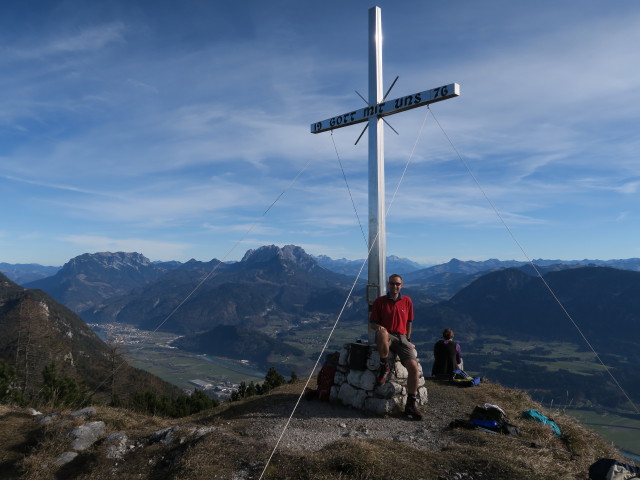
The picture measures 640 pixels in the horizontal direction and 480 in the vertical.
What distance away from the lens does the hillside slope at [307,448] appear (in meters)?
7.12

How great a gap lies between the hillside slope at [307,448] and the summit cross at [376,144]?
13.7 ft

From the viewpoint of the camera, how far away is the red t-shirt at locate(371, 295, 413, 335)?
11.0 m

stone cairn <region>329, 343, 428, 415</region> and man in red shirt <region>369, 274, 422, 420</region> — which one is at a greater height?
man in red shirt <region>369, 274, 422, 420</region>

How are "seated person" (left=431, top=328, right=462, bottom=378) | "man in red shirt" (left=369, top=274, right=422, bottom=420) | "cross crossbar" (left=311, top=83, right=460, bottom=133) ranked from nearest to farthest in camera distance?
"man in red shirt" (left=369, top=274, right=422, bottom=420), "cross crossbar" (left=311, top=83, right=460, bottom=133), "seated person" (left=431, top=328, right=462, bottom=378)

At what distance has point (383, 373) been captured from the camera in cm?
1112

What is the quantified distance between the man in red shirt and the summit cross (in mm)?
1437

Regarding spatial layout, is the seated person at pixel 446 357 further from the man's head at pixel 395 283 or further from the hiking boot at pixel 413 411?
the man's head at pixel 395 283

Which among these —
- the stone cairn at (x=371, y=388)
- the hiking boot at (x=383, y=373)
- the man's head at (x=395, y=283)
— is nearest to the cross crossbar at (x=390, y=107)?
the man's head at (x=395, y=283)

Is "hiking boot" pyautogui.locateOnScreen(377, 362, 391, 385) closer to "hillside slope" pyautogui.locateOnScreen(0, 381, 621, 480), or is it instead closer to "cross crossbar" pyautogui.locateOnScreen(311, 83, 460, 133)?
"hillside slope" pyautogui.locateOnScreen(0, 381, 621, 480)

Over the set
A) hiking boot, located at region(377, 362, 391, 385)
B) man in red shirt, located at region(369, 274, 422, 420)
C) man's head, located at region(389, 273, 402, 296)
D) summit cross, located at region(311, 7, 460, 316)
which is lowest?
hiking boot, located at region(377, 362, 391, 385)

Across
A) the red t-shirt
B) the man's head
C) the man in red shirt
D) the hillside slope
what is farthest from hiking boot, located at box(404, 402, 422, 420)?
the man's head

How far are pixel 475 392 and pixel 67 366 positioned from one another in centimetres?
4911

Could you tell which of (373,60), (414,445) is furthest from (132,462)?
(373,60)

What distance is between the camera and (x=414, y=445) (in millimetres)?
8539
